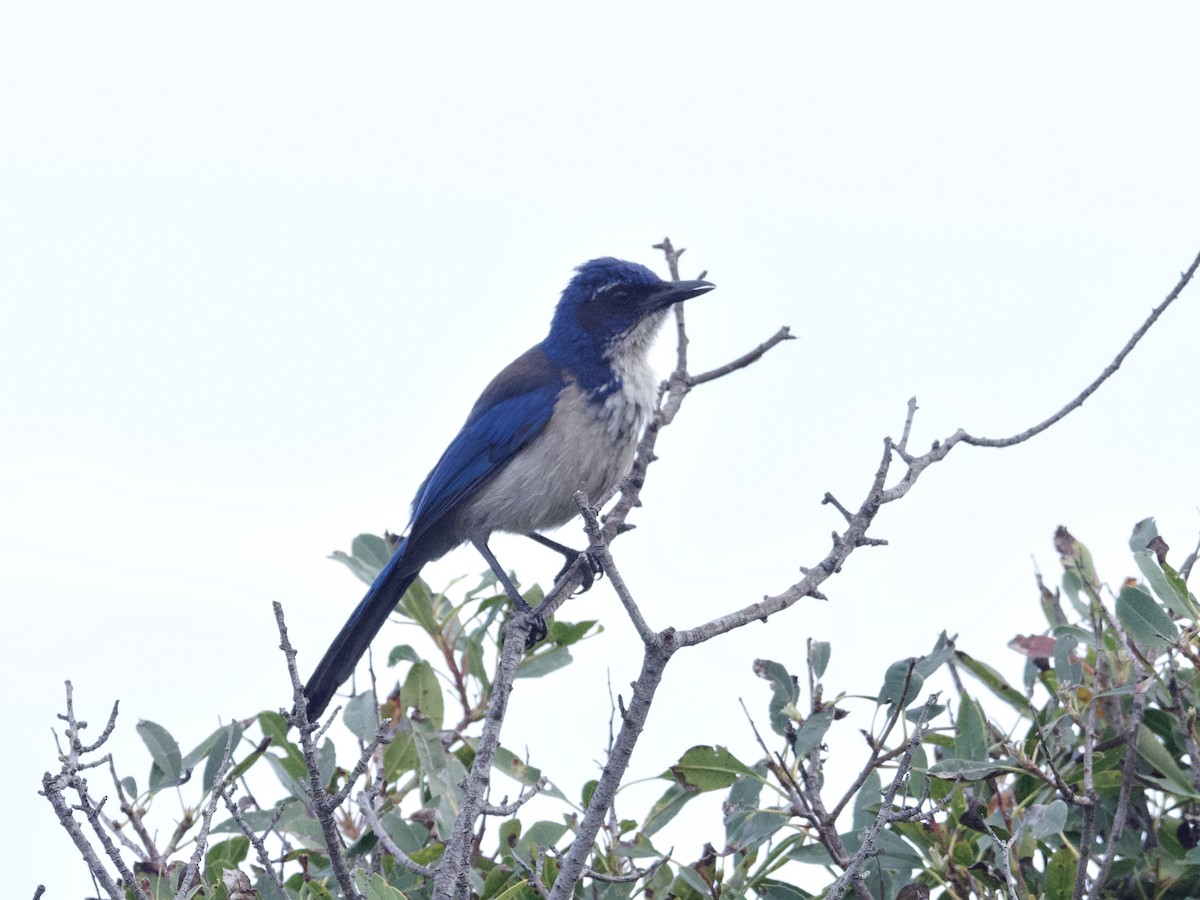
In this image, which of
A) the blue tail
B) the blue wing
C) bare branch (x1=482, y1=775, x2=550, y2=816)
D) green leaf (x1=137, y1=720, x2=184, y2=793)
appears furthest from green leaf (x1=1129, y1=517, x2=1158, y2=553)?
the blue wing

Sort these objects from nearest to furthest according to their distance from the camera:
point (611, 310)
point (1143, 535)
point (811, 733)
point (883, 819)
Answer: point (883, 819), point (811, 733), point (1143, 535), point (611, 310)

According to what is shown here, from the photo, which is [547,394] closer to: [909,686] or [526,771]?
[526,771]

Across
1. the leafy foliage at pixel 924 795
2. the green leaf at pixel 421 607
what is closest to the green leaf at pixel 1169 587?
the leafy foliage at pixel 924 795

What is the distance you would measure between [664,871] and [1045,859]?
3.15 ft

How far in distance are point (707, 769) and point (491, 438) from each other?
130 inches

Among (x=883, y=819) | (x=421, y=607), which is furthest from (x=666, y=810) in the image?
(x=421, y=607)

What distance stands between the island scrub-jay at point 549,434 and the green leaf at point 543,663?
1614mm

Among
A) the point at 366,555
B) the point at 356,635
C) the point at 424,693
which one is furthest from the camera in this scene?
the point at 356,635

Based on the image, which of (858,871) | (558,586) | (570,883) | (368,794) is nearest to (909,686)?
(858,871)

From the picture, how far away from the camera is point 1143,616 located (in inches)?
137

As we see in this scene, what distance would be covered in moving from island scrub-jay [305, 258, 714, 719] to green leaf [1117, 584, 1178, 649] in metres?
3.28

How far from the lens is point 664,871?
375 cm

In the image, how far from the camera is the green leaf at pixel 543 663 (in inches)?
188

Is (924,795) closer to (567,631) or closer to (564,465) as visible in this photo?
(567,631)
